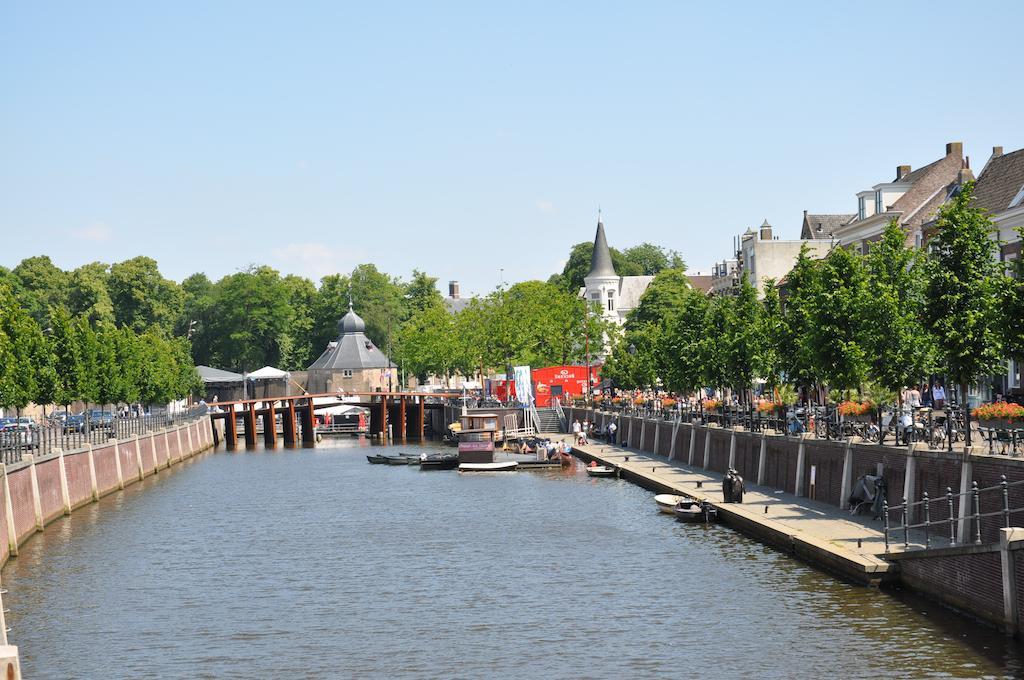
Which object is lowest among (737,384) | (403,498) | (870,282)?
(403,498)

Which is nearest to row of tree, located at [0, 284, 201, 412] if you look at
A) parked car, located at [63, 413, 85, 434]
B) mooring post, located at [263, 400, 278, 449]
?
parked car, located at [63, 413, 85, 434]

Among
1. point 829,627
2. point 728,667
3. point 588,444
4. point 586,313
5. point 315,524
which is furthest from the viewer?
point 586,313

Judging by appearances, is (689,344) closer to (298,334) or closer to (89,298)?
(89,298)

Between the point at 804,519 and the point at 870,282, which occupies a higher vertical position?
the point at 870,282

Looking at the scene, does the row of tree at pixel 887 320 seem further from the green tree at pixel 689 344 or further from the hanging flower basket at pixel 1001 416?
the green tree at pixel 689 344

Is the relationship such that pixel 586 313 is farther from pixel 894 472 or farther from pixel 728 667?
pixel 728 667

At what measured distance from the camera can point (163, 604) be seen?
3925 centimetres

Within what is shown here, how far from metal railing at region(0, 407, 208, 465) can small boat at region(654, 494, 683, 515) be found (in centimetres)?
2663

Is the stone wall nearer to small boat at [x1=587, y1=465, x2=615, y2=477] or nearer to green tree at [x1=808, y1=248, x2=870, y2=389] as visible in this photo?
small boat at [x1=587, y1=465, x2=615, y2=477]

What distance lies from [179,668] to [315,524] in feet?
94.2

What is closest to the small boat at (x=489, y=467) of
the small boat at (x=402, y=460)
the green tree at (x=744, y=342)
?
the small boat at (x=402, y=460)

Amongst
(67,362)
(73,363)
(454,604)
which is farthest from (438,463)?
(454,604)

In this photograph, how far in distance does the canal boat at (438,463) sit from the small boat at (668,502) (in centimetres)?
3796

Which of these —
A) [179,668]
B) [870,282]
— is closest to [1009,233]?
[870,282]
